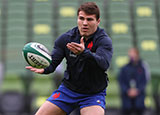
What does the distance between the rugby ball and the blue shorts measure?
1.40 ft

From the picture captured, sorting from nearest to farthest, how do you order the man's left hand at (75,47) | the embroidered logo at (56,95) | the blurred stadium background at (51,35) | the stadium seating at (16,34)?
the man's left hand at (75,47) → the embroidered logo at (56,95) → the blurred stadium background at (51,35) → the stadium seating at (16,34)

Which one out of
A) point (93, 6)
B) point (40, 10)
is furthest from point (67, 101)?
point (40, 10)

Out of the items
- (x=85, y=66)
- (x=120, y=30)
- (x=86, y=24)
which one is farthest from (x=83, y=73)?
(x=120, y=30)

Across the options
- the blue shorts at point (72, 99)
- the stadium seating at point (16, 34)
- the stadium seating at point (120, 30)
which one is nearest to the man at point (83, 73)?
the blue shorts at point (72, 99)

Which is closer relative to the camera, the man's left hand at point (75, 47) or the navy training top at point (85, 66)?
the man's left hand at point (75, 47)

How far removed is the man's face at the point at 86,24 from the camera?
14.5 feet

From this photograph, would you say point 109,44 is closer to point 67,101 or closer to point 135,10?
point 67,101

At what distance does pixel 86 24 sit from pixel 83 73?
0.61 metres

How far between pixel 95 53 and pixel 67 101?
2.45 feet

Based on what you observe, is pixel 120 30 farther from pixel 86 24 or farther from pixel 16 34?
pixel 86 24

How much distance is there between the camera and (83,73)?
14.6 ft

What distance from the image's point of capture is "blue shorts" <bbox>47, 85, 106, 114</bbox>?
445 cm

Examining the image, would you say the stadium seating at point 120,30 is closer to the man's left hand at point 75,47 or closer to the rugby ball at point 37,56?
the rugby ball at point 37,56

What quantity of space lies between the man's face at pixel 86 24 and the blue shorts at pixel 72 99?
77cm
